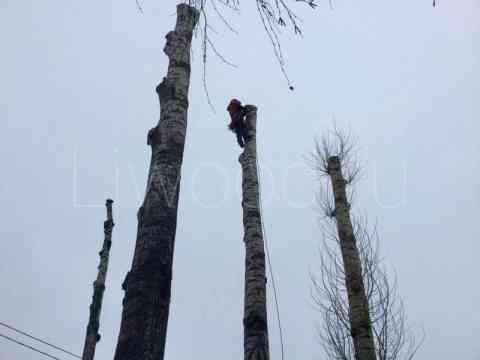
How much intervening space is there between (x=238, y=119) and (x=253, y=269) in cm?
203

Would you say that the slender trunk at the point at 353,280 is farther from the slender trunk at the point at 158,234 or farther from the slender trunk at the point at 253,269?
the slender trunk at the point at 158,234

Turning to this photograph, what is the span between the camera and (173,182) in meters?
2.13

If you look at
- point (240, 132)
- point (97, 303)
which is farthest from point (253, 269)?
point (97, 303)

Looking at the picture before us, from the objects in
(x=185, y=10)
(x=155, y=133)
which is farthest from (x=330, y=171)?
(x=155, y=133)

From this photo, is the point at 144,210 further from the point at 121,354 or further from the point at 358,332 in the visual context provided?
the point at 358,332

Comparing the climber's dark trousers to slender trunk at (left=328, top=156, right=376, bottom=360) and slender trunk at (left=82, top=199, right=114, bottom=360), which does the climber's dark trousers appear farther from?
slender trunk at (left=82, top=199, right=114, bottom=360)

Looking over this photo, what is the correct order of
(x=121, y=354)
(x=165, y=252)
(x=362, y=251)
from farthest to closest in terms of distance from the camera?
(x=362, y=251) → (x=165, y=252) → (x=121, y=354)

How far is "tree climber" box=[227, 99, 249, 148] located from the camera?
529 cm

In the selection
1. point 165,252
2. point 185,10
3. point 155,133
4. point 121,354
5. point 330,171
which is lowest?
point 121,354

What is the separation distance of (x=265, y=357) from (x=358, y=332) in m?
A: 1.86

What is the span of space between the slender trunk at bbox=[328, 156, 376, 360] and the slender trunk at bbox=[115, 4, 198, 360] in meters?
3.64

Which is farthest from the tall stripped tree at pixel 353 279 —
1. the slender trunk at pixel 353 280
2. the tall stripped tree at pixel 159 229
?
the tall stripped tree at pixel 159 229

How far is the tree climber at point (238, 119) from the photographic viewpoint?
5.29m

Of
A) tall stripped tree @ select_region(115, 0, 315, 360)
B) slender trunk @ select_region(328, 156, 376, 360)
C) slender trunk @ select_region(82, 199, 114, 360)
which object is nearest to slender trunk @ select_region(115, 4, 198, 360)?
tall stripped tree @ select_region(115, 0, 315, 360)
